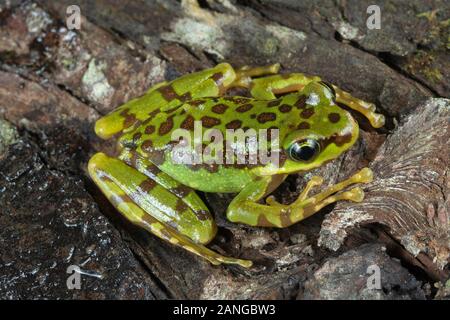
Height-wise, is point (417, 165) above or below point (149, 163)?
above

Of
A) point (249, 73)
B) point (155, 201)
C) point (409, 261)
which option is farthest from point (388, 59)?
point (155, 201)

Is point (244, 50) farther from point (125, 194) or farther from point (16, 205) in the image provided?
point (16, 205)

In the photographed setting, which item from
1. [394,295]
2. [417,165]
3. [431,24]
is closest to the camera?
[394,295]

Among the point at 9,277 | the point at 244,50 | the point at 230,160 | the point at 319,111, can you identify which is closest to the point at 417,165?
the point at 319,111

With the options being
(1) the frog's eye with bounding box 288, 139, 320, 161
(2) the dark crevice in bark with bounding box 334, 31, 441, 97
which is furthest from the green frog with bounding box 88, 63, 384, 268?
(2) the dark crevice in bark with bounding box 334, 31, 441, 97

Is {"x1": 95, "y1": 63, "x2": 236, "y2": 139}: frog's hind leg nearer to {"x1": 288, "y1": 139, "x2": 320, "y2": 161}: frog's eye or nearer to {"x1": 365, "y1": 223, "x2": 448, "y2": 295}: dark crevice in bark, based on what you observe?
{"x1": 288, "y1": 139, "x2": 320, "y2": 161}: frog's eye

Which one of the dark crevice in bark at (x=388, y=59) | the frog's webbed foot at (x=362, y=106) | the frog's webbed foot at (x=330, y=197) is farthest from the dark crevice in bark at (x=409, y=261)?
the dark crevice in bark at (x=388, y=59)
